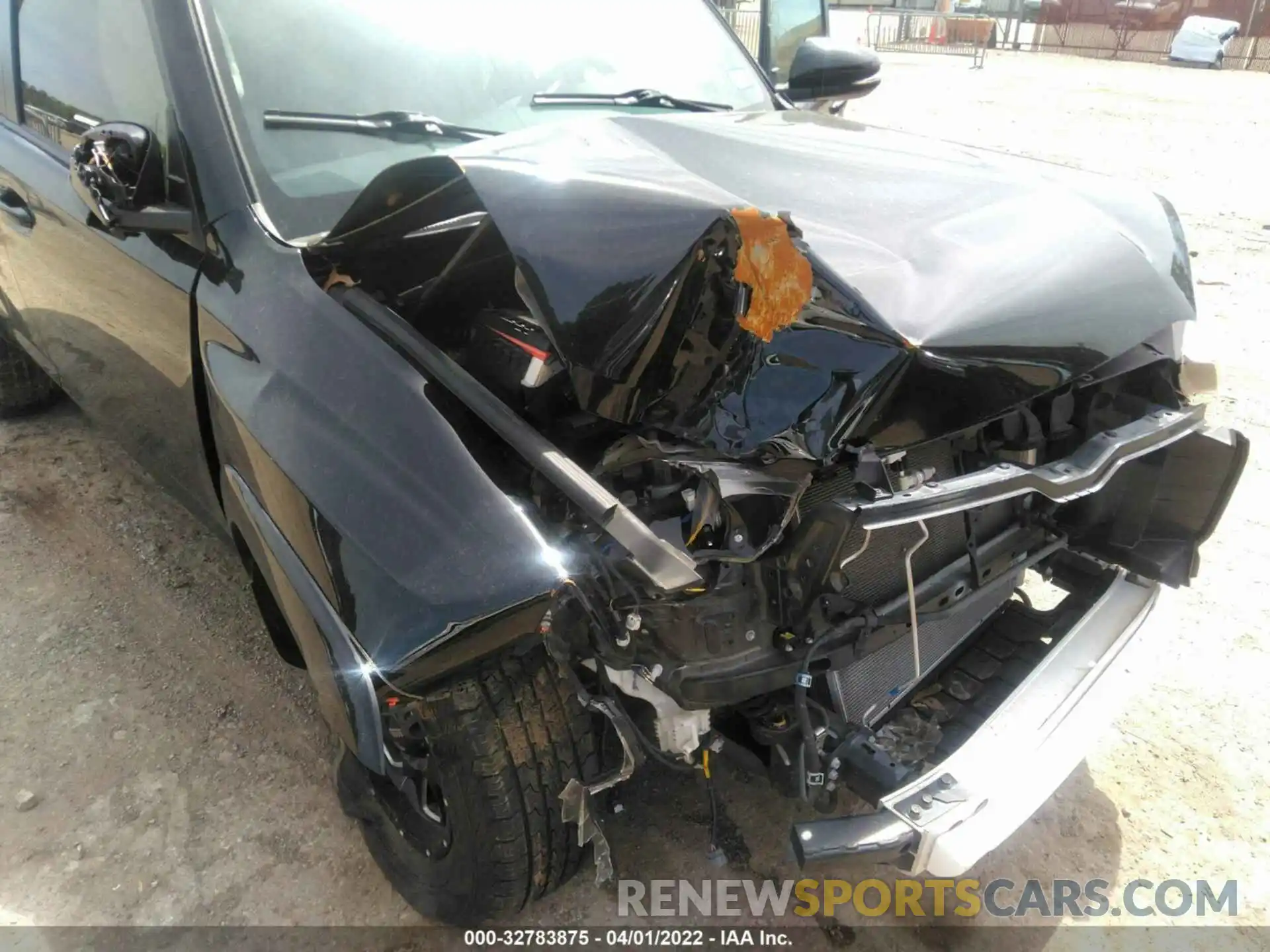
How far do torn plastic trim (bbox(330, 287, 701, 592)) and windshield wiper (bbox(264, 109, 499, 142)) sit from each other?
509 millimetres

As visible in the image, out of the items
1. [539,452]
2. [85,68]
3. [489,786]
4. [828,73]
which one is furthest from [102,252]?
[828,73]

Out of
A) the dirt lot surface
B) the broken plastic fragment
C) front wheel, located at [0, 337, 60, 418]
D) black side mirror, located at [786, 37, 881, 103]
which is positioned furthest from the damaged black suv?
front wheel, located at [0, 337, 60, 418]

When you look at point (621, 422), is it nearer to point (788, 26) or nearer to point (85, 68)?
point (85, 68)

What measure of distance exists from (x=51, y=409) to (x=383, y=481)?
3572 millimetres

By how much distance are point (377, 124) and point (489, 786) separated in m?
1.56

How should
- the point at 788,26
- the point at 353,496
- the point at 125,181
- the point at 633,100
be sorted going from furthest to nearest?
the point at 788,26, the point at 633,100, the point at 125,181, the point at 353,496

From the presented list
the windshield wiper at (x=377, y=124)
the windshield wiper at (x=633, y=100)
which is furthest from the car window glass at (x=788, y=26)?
the windshield wiper at (x=377, y=124)

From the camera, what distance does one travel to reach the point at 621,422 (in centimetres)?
171

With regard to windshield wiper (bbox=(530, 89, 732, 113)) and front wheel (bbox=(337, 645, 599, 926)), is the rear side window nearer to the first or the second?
windshield wiper (bbox=(530, 89, 732, 113))

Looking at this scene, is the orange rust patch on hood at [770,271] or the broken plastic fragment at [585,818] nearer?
the orange rust patch on hood at [770,271]

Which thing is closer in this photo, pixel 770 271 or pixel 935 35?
pixel 770 271

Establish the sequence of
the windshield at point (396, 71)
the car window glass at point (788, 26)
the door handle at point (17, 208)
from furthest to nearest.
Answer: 1. the car window glass at point (788, 26)
2. the door handle at point (17, 208)
3. the windshield at point (396, 71)

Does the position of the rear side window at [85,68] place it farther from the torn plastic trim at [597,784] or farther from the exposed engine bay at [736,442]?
the torn plastic trim at [597,784]

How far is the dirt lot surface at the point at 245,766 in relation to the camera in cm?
213
